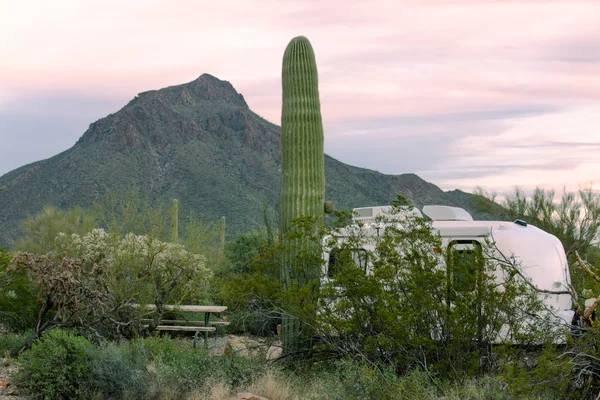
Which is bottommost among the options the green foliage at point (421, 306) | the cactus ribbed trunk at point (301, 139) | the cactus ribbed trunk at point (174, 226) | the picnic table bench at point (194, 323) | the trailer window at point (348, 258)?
the picnic table bench at point (194, 323)

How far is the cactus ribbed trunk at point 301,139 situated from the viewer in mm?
12289

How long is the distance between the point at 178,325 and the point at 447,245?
23.5ft

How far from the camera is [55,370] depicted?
9.20m

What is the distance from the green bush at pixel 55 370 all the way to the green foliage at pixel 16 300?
3.78 m

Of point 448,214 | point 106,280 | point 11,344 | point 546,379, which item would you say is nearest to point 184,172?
point 11,344

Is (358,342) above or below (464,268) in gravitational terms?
below

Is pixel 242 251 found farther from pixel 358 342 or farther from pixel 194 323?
pixel 358 342

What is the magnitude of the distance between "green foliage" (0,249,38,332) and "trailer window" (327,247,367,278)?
5842 mm

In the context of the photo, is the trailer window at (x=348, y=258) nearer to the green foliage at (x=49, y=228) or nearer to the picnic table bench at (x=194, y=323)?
the picnic table bench at (x=194, y=323)

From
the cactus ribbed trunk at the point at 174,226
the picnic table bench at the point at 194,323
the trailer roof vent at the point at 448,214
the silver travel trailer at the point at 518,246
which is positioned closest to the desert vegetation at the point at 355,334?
the silver travel trailer at the point at 518,246

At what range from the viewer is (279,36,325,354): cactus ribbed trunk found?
1229 centimetres

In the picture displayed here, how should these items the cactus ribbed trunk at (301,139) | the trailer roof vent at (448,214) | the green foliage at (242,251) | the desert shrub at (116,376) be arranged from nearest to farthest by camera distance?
the desert shrub at (116,376) < the trailer roof vent at (448,214) < the cactus ribbed trunk at (301,139) < the green foliage at (242,251)

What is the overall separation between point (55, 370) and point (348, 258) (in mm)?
3955

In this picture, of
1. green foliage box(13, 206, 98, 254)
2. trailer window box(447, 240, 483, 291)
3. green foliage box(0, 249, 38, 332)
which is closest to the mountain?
green foliage box(13, 206, 98, 254)
